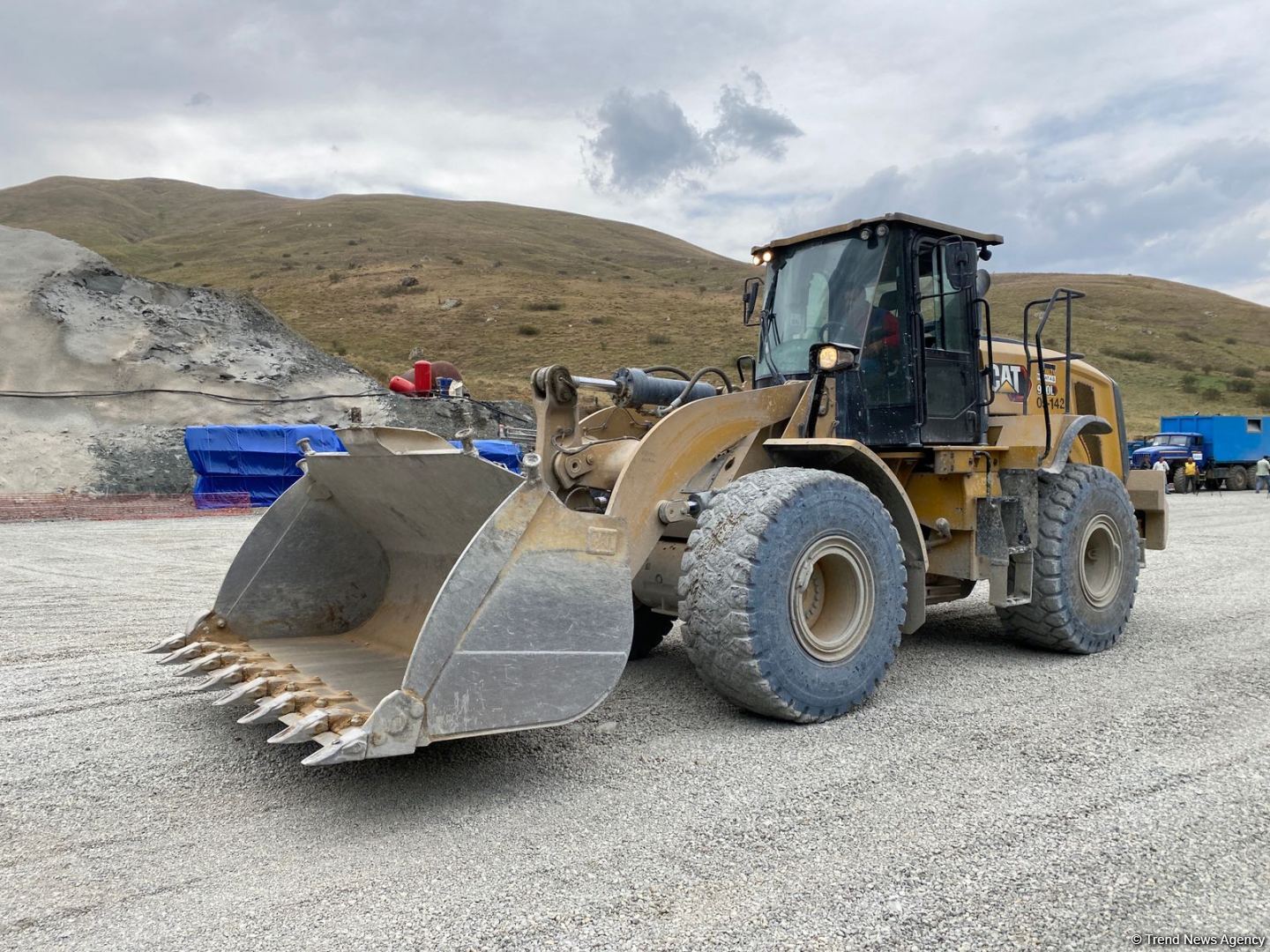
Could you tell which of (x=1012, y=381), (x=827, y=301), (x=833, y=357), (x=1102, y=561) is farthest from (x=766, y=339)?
(x=1102, y=561)

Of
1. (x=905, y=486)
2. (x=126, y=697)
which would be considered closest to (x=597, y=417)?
(x=905, y=486)

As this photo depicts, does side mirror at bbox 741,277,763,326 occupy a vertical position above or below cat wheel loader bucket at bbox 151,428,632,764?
above

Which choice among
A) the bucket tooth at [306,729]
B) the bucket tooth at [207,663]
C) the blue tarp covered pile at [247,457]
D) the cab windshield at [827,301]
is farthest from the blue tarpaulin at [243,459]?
the bucket tooth at [306,729]

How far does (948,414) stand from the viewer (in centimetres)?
593

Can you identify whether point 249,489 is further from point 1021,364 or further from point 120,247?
point 120,247

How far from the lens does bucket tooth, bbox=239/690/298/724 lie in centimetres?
384

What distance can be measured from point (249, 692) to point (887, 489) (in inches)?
133

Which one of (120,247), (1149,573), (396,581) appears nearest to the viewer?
(396,581)

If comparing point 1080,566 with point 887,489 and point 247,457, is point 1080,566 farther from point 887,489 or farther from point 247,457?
point 247,457

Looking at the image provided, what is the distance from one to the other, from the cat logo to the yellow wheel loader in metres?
0.02

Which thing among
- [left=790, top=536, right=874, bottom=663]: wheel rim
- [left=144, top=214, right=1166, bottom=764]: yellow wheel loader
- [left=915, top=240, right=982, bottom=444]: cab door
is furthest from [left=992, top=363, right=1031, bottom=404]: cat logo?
[left=790, top=536, right=874, bottom=663]: wheel rim

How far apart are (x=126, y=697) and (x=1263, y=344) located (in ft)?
Answer: 285

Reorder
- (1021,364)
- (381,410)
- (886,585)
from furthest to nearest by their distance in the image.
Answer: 1. (381,410)
2. (1021,364)
3. (886,585)

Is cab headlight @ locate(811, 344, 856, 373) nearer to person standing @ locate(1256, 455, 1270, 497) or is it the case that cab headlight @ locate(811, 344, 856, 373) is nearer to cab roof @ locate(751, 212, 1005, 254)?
cab roof @ locate(751, 212, 1005, 254)
